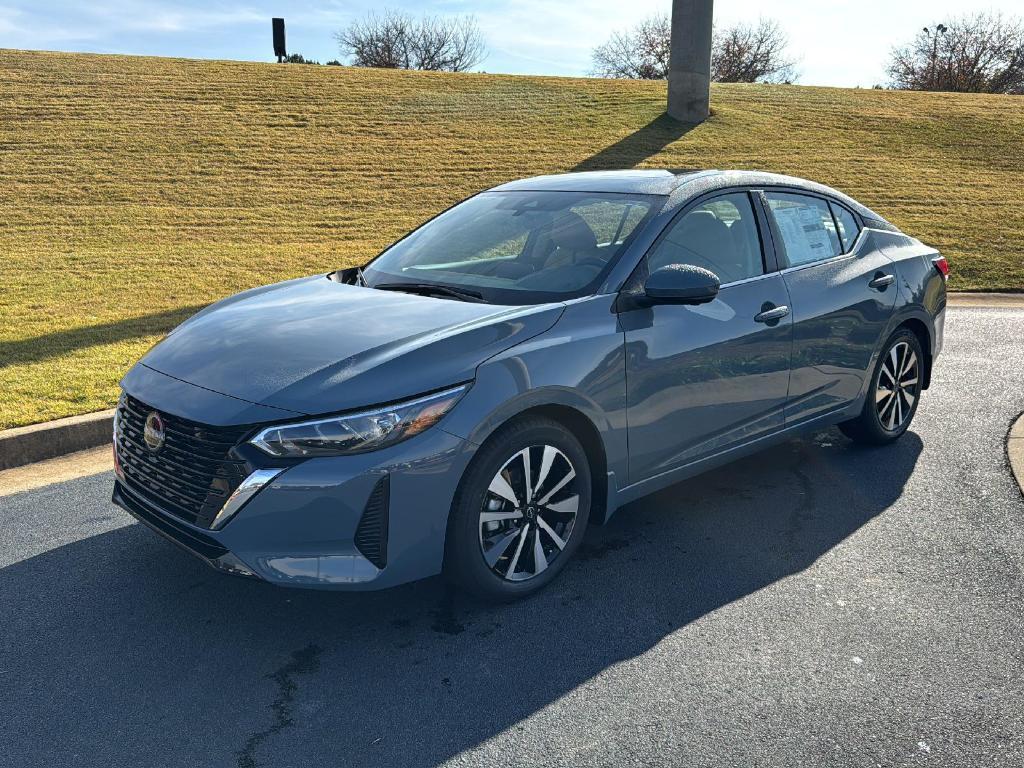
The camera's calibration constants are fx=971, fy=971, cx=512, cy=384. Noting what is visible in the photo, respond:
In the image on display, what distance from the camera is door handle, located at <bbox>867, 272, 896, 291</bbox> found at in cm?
539

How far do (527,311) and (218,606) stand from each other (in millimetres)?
1702

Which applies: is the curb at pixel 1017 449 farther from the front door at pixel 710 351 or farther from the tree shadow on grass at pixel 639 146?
the tree shadow on grass at pixel 639 146

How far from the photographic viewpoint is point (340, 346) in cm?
366

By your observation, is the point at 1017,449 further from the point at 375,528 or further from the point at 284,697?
the point at 284,697

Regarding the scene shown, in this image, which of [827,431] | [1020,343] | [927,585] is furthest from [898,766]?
[1020,343]


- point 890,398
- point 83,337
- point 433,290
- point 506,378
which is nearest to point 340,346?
point 506,378

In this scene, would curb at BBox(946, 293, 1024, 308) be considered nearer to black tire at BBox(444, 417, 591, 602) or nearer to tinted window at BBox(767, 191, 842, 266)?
tinted window at BBox(767, 191, 842, 266)

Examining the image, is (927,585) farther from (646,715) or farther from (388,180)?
(388,180)

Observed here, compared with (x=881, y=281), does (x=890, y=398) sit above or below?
below

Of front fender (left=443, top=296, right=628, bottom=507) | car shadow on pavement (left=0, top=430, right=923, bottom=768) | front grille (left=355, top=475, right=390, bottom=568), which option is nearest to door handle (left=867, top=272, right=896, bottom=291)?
car shadow on pavement (left=0, top=430, right=923, bottom=768)

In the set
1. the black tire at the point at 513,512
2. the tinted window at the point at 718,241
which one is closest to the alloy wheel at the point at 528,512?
the black tire at the point at 513,512

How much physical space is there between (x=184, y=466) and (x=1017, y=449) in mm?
4864

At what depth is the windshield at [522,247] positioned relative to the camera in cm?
426

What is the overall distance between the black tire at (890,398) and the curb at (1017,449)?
602 millimetres
